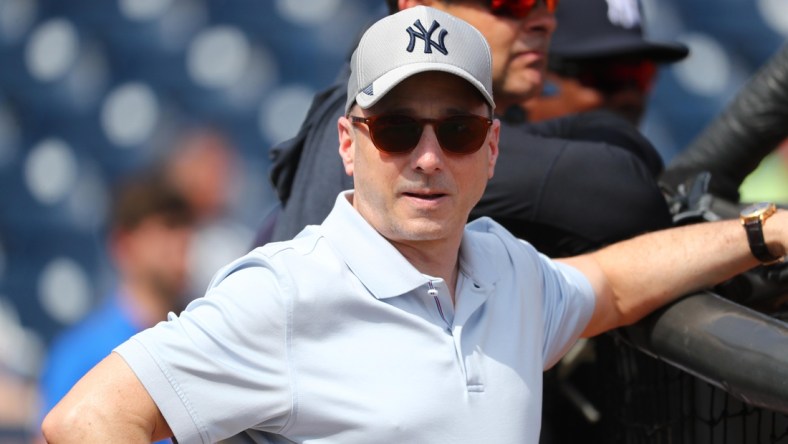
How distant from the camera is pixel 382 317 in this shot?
1525 mm

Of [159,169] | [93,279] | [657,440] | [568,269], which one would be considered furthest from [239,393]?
[93,279]

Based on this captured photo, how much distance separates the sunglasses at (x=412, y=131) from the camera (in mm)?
1537

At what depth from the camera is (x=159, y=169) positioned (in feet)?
11.0

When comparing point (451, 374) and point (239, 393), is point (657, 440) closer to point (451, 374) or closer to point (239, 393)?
point (451, 374)

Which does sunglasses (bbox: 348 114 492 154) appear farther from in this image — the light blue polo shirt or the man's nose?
the light blue polo shirt

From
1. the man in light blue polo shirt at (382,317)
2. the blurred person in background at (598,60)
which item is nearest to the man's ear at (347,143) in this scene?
the man in light blue polo shirt at (382,317)

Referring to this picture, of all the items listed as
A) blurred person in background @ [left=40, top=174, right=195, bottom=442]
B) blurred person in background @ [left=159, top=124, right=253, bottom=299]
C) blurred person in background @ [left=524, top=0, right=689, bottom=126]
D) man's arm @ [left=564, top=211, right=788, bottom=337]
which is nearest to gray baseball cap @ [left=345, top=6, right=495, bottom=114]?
man's arm @ [left=564, top=211, right=788, bottom=337]

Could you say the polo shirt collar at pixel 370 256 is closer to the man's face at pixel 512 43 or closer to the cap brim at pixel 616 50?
the man's face at pixel 512 43

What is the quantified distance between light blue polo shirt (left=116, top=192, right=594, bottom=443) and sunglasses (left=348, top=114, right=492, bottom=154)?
12 centimetres

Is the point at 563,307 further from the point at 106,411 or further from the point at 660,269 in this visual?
the point at 106,411

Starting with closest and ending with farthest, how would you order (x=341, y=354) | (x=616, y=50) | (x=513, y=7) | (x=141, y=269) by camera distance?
(x=341, y=354)
(x=513, y=7)
(x=616, y=50)
(x=141, y=269)

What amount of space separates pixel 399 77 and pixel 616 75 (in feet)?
5.73

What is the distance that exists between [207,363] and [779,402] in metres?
0.70

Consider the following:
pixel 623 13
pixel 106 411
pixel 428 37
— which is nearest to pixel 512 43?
pixel 428 37
